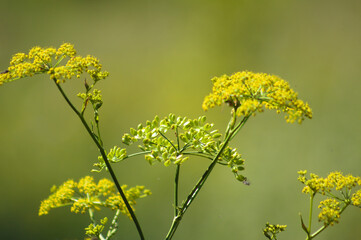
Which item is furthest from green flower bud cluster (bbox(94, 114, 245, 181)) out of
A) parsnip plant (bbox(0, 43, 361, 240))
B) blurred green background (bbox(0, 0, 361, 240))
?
blurred green background (bbox(0, 0, 361, 240))

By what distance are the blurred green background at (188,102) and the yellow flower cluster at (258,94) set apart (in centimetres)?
80

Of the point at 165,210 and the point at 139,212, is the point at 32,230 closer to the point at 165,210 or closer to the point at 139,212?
the point at 139,212

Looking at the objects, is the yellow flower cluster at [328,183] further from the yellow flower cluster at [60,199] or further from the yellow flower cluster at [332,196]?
the yellow flower cluster at [60,199]

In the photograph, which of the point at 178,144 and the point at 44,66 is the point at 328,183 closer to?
the point at 178,144

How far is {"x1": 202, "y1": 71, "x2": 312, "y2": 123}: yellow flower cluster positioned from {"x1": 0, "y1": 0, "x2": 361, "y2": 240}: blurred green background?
31.3 inches

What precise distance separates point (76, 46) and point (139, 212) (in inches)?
32.1

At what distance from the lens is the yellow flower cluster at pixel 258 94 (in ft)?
2.52

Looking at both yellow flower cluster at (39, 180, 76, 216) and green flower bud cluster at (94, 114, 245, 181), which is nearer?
green flower bud cluster at (94, 114, 245, 181)

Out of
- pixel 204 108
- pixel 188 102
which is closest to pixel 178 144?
pixel 204 108

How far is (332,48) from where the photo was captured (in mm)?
1520

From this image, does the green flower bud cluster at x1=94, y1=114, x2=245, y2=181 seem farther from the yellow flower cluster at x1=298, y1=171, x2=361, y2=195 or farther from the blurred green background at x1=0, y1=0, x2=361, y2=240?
the blurred green background at x1=0, y1=0, x2=361, y2=240

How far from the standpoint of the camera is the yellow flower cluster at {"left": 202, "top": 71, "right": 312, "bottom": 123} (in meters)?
0.77

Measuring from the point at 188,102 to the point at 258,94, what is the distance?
0.92 metres

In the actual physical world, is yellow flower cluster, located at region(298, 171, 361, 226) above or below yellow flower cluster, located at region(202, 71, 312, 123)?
below
